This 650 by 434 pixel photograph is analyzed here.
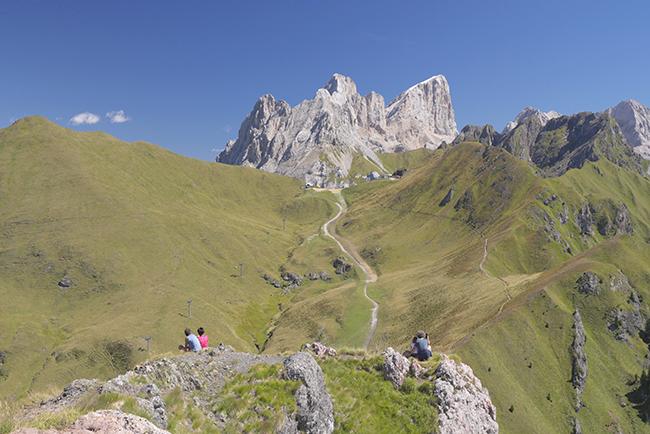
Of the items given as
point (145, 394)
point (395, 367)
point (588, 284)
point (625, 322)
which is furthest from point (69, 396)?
point (625, 322)

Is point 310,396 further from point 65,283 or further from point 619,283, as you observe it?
point 65,283

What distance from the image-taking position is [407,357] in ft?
112

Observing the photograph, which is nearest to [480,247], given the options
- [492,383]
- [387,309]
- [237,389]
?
[387,309]

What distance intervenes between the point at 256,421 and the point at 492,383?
65.9 metres

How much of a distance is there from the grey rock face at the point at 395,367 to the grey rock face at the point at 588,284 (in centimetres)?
9128

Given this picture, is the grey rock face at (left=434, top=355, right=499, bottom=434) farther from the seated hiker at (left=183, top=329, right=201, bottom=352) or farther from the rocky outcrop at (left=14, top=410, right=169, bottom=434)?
the rocky outcrop at (left=14, top=410, right=169, bottom=434)

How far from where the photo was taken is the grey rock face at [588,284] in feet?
350

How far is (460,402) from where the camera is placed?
30.9m

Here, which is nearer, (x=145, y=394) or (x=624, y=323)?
(x=145, y=394)

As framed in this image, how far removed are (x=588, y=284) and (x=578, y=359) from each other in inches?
869

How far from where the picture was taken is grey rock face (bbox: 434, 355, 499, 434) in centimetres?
2986

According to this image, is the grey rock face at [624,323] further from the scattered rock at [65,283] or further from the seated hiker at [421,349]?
the scattered rock at [65,283]

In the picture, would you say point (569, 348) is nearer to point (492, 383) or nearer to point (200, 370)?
point (492, 383)

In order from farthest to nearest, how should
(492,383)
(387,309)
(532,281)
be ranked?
(387,309)
(532,281)
(492,383)
